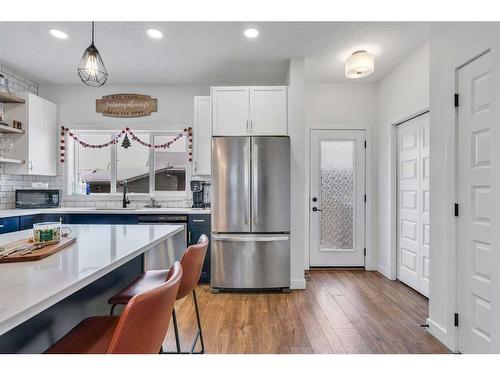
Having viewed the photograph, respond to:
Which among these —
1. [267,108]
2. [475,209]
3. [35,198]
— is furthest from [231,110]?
[35,198]

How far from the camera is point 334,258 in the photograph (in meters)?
4.10

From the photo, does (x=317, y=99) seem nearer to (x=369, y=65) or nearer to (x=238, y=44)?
(x=369, y=65)

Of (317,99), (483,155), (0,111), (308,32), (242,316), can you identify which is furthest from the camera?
(317,99)

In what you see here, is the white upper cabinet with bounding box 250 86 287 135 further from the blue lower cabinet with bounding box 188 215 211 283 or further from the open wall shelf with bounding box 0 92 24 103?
the open wall shelf with bounding box 0 92 24 103

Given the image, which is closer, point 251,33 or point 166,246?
point 251,33

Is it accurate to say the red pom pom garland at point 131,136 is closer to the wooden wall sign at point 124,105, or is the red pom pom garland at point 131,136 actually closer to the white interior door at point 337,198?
the wooden wall sign at point 124,105

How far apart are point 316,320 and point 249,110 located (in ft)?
7.83

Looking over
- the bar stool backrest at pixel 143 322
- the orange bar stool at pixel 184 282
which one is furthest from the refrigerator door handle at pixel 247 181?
the bar stool backrest at pixel 143 322

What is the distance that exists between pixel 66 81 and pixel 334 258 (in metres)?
4.62

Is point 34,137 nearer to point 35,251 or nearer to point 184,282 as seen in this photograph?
point 35,251

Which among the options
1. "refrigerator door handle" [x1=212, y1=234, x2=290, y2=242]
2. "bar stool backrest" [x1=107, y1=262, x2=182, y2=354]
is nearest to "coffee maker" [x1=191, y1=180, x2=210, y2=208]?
"refrigerator door handle" [x1=212, y1=234, x2=290, y2=242]

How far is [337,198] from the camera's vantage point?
409 cm

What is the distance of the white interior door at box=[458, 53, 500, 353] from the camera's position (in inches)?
67.0
